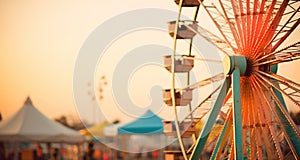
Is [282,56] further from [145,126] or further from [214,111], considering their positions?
[145,126]

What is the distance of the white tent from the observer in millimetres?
29844

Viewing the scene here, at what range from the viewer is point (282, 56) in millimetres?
18219

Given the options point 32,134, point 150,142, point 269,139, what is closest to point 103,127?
point 150,142

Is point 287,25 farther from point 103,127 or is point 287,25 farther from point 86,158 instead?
point 103,127

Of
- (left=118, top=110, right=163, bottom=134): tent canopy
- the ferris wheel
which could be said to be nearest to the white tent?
(left=118, top=110, right=163, bottom=134): tent canopy

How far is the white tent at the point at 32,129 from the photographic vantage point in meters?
29.8

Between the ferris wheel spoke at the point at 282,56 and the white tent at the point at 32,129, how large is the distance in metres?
13.5

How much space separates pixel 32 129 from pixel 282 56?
47.5ft

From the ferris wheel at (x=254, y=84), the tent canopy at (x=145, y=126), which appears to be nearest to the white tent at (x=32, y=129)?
the tent canopy at (x=145, y=126)

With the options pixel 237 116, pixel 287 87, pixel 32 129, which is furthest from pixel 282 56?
pixel 32 129

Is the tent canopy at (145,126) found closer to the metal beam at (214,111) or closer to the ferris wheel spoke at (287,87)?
the metal beam at (214,111)

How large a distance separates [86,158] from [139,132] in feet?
9.43

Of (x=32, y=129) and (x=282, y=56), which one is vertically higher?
(x=282, y=56)

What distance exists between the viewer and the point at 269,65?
62.1 feet
